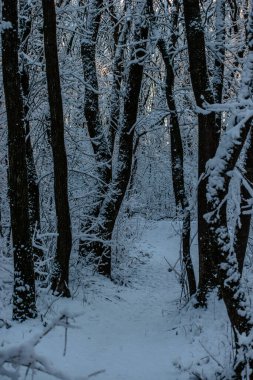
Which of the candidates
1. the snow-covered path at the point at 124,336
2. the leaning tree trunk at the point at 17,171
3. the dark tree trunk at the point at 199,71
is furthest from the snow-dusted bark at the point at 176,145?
the leaning tree trunk at the point at 17,171

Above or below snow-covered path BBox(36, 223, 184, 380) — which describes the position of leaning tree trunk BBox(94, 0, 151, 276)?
above

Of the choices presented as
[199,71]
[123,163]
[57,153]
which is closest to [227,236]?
[199,71]

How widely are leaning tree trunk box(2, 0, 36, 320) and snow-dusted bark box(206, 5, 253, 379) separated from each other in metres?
3.26

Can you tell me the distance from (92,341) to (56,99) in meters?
4.23

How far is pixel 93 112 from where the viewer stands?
450 inches

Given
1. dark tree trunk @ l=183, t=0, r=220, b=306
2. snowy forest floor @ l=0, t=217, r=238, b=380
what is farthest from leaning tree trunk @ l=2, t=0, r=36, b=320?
dark tree trunk @ l=183, t=0, r=220, b=306

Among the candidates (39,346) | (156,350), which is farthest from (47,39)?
(156,350)

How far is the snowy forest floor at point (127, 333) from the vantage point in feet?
19.6

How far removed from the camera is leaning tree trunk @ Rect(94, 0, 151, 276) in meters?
10.8

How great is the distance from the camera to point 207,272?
851 centimetres

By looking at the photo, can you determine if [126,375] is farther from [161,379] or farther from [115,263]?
[115,263]

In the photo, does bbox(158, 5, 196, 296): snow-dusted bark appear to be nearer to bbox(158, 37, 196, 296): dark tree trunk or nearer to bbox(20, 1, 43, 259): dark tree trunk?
bbox(158, 37, 196, 296): dark tree trunk

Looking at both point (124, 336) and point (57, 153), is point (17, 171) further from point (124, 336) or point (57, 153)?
point (124, 336)

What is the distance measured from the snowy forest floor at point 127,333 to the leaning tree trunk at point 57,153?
508 mm
